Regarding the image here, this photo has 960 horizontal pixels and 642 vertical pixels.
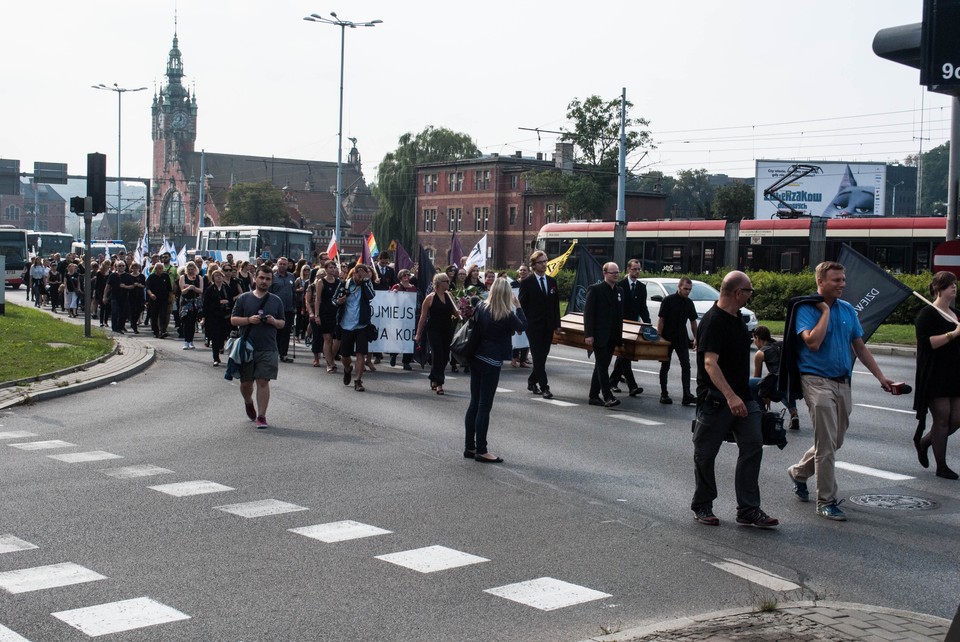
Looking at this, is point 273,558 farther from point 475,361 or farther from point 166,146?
point 166,146

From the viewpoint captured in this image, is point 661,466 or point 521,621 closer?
point 521,621

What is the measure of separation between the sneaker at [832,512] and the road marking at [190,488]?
4.45 m

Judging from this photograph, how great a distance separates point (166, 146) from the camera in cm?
17912

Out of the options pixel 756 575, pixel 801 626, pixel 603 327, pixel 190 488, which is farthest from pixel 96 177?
pixel 801 626

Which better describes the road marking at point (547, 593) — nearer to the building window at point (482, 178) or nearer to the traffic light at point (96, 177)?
the traffic light at point (96, 177)

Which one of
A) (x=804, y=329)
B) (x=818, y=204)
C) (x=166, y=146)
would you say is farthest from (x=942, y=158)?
(x=804, y=329)

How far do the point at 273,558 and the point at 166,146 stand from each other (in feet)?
591

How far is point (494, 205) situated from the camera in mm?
95562

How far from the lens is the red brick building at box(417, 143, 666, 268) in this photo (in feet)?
293

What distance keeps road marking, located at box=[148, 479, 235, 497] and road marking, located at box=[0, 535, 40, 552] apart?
5.31ft

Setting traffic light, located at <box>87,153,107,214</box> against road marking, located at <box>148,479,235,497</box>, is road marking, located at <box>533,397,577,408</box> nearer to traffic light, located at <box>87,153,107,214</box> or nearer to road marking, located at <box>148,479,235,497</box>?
road marking, located at <box>148,479,235,497</box>

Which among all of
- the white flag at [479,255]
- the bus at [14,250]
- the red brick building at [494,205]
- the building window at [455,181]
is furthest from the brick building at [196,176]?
the white flag at [479,255]

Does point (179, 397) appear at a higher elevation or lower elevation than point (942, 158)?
lower

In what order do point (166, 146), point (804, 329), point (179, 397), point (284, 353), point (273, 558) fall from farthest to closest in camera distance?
point (166, 146) → point (284, 353) → point (179, 397) → point (804, 329) → point (273, 558)
